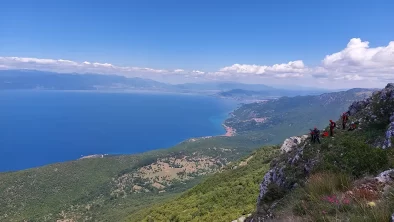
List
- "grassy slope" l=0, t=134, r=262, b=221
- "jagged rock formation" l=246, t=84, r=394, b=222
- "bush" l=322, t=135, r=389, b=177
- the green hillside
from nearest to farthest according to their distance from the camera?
"bush" l=322, t=135, r=389, b=177 < "jagged rock formation" l=246, t=84, r=394, b=222 < "grassy slope" l=0, t=134, r=262, b=221 < the green hillside

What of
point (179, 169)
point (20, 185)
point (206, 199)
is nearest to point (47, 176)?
point (20, 185)

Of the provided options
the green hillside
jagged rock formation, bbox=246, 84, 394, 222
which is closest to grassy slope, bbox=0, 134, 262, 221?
the green hillside

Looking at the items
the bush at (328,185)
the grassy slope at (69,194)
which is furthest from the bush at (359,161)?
the grassy slope at (69,194)

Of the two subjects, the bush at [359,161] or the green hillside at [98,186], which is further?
the green hillside at [98,186]

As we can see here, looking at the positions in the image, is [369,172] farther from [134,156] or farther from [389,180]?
[134,156]

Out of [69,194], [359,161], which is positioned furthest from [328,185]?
[69,194]

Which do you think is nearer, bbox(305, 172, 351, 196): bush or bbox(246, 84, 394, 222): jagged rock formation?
bbox(305, 172, 351, 196): bush

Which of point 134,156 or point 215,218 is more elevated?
point 215,218

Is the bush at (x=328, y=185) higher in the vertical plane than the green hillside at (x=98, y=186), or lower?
higher

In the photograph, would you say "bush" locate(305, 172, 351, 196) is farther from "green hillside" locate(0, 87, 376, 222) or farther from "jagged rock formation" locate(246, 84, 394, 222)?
"green hillside" locate(0, 87, 376, 222)

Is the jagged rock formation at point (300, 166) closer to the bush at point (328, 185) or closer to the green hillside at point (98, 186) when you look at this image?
the bush at point (328, 185)

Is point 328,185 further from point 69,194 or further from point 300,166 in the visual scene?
point 69,194
